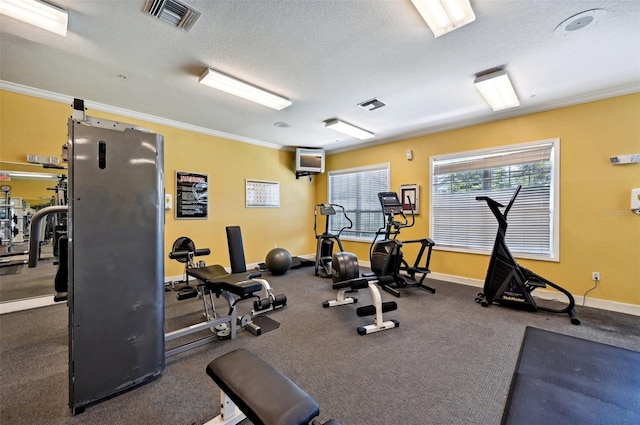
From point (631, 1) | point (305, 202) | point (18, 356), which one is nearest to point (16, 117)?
point (18, 356)

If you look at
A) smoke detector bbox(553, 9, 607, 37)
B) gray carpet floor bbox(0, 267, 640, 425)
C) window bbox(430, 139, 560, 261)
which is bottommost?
gray carpet floor bbox(0, 267, 640, 425)

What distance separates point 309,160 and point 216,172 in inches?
84.2

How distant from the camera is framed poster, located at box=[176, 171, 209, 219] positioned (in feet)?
14.9

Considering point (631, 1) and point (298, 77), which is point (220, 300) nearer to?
point (298, 77)

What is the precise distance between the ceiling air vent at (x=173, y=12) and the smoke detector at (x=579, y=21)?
2896 mm

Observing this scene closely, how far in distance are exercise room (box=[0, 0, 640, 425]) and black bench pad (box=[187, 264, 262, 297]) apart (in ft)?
0.09

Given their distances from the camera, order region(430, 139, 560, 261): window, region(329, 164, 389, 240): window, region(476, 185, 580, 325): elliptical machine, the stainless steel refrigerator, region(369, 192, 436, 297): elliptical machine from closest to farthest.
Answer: the stainless steel refrigerator < region(476, 185, 580, 325): elliptical machine < region(430, 139, 560, 261): window < region(369, 192, 436, 297): elliptical machine < region(329, 164, 389, 240): window

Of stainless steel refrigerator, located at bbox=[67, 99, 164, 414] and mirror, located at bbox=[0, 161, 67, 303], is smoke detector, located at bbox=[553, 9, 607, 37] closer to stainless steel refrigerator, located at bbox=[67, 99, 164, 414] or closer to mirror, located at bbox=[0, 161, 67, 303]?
stainless steel refrigerator, located at bbox=[67, 99, 164, 414]

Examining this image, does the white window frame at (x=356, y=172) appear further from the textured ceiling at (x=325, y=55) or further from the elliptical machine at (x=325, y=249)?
the textured ceiling at (x=325, y=55)

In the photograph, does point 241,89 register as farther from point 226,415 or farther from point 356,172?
point 356,172

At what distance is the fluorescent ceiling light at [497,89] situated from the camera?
2.88 meters

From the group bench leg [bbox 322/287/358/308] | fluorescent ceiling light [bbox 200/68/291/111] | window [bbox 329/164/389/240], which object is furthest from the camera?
window [bbox 329/164/389/240]

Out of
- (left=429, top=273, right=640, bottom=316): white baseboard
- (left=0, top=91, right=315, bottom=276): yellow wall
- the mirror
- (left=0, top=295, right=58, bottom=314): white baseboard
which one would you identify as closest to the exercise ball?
(left=0, top=91, right=315, bottom=276): yellow wall

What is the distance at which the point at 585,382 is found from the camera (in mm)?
1917
